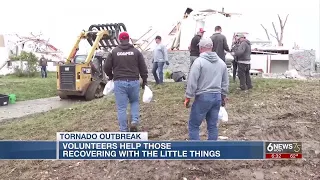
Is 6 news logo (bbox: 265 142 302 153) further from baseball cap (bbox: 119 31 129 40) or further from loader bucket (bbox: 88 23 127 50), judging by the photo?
loader bucket (bbox: 88 23 127 50)

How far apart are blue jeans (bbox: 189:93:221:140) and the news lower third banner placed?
1494 mm

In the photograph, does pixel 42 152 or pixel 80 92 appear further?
pixel 80 92

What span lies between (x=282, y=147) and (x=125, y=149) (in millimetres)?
1591

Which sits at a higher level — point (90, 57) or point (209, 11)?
point (209, 11)

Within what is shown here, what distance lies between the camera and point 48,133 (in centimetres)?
791

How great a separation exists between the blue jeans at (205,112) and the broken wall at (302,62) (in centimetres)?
1914

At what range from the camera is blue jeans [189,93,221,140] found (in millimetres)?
5520

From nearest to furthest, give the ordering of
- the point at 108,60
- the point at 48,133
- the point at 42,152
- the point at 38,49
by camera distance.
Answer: the point at 42,152
the point at 108,60
the point at 48,133
the point at 38,49

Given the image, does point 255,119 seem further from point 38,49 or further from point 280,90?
point 38,49

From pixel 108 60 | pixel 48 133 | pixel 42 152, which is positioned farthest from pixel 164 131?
pixel 42 152

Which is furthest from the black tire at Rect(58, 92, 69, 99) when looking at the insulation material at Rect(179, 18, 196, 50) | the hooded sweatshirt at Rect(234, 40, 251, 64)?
the insulation material at Rect(179, 18, 196, 50)

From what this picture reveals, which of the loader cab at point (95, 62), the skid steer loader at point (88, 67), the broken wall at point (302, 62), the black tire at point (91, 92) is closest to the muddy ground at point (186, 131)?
the black tire at point (91, 92)

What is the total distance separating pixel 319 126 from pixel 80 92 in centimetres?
868

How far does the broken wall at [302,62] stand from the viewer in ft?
77.2
